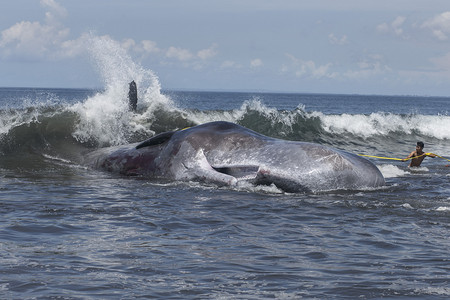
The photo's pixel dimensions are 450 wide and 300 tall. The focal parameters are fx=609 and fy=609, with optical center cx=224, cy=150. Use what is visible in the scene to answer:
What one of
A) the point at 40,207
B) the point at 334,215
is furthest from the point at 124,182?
the point at 334,215

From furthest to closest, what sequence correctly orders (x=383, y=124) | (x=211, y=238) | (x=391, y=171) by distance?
(x=383, y=124) < (x=391, y=171) < (x=211, y=238)

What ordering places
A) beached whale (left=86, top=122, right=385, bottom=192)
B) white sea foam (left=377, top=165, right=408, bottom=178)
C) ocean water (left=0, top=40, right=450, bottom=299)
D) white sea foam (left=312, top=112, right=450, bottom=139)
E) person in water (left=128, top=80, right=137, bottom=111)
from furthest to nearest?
white sea foam (left=312, top=112, right=450, bottom=139) → person in water (left=128, top=80, right=137, bottom=111) → white sea foam (left=377, top=165, right=408, bottom=178) → beached whale (left=86, top=122, right=385, bottom=192) → ocean water (left=0, top=40, right=450, bottom=299)

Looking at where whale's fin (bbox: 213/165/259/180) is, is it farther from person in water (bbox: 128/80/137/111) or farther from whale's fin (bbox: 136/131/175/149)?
person in water (bbox: 128/80/137/111)

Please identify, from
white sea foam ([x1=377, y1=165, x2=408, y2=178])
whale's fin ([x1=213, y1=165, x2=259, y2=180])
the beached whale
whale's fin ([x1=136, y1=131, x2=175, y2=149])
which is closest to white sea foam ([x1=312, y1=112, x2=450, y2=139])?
white sea foam ([x1=377, y1=165, x2=408, y2=178])

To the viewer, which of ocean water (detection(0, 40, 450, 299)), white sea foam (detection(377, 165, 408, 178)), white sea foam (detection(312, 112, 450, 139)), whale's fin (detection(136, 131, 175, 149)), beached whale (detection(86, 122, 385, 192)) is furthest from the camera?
white sea foam (detection(312, 112, 450, 139))

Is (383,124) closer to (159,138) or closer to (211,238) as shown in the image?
(159,138)

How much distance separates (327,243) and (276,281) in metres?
1.75

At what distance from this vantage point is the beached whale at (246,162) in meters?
11.4

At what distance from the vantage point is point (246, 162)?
11.8 metres

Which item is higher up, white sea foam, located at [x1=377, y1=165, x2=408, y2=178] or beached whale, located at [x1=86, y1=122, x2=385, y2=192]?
beached whale, located at [x1=86, y1=122, x2=385, y2=192]

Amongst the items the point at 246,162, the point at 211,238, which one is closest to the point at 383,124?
the point at 246,162

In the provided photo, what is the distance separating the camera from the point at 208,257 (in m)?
7.04

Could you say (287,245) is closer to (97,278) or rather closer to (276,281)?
(276,281)

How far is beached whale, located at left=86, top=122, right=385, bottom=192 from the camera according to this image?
1145cm
